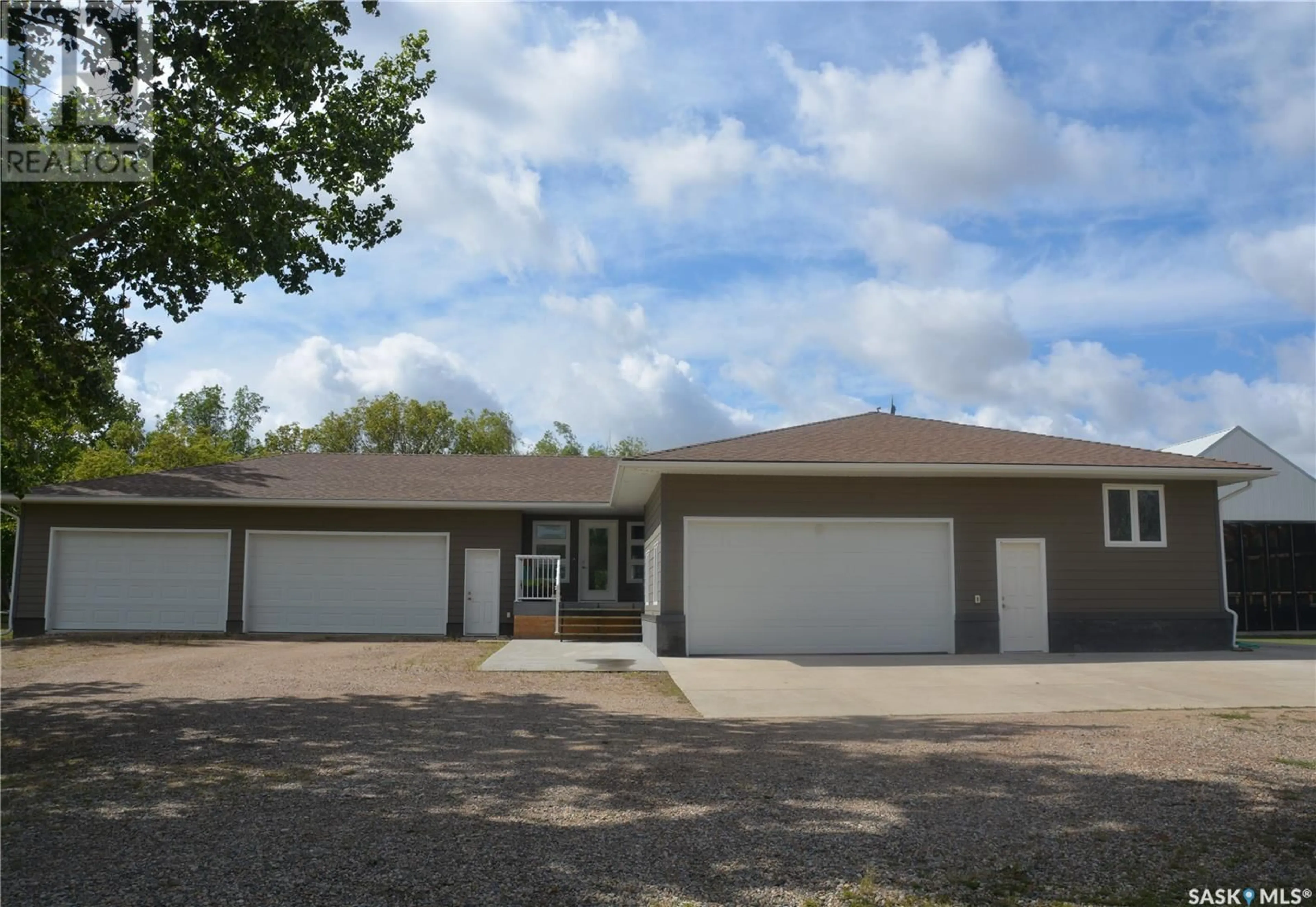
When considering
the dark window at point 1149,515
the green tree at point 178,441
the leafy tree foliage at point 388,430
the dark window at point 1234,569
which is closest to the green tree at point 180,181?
the green tree at point 178,441

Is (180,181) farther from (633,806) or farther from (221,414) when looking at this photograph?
(221,414)

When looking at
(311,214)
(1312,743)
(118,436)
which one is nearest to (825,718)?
(1312,743)

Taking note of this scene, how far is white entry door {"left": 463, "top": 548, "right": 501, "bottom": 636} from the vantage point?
2095 centimetres

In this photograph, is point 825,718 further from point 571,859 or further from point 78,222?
point 78,222

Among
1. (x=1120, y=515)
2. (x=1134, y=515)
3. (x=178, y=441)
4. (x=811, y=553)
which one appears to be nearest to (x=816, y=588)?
(x=811, y=553)

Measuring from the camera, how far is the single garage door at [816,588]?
53.5ft

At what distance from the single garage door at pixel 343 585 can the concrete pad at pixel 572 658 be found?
9.53 ft

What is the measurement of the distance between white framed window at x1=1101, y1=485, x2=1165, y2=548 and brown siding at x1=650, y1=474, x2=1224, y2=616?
0.34 ft

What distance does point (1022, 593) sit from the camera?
17.0 metres

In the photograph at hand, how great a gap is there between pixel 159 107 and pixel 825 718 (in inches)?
344

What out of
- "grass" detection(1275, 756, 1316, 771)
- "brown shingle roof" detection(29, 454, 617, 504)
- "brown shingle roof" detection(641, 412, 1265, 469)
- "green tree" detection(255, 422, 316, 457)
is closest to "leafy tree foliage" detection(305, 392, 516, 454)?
"green tree" detection(255, 422, 316, 457)

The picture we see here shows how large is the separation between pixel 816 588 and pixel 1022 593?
A: 3605 mm

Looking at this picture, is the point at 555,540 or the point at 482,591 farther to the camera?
the point at 555,540

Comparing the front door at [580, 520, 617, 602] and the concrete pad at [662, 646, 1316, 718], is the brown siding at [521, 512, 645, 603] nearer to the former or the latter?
the front door at [580, 520, 617, 602]
